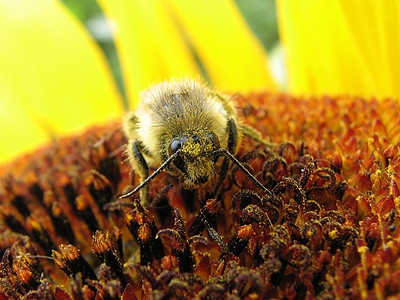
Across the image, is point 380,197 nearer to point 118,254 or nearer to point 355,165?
point 355,165

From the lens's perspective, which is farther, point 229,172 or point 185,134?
point 229,172

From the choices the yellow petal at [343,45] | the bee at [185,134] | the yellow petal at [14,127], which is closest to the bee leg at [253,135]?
the bee at [185,134]

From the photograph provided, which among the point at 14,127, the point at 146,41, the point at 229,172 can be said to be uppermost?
the point at 146,41

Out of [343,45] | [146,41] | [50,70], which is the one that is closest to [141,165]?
[343,45]

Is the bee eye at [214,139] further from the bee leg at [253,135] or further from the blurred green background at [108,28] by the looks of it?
the blurred green background at [108,28]

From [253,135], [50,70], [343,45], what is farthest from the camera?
[50,70]

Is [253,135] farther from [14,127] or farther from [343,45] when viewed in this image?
[14,127]

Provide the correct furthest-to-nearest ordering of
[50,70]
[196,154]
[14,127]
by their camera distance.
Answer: [50,70], [14,127], [196,154]
